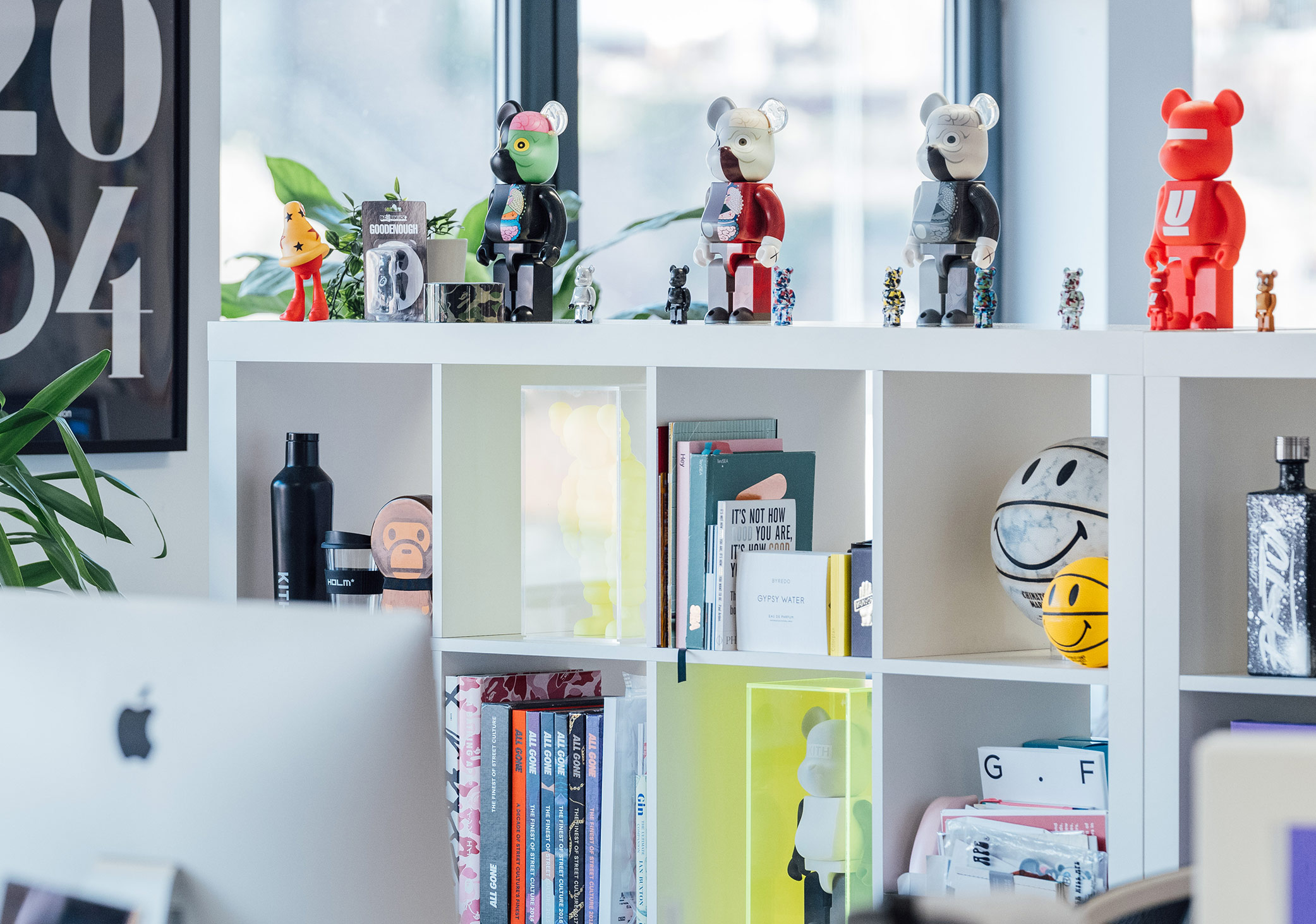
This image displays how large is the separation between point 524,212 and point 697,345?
1.10ft

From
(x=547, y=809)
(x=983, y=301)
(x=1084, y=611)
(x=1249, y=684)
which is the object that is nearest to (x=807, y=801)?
(x=547, y=809)

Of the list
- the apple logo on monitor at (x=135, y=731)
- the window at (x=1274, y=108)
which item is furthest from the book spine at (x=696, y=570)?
the window at (x=1274, y=108)

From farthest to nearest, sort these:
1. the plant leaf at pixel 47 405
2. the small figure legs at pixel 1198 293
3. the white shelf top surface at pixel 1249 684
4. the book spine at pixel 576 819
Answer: the plant leaf at pixel 47 405, the book spine at pixel 576 819, the small figure legs at pixel 1198 293, the white shelf top surface at pixel 1249 684

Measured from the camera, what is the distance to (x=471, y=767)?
1.84 m

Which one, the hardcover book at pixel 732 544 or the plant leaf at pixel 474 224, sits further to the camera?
the plant leaf at pixel 474 224

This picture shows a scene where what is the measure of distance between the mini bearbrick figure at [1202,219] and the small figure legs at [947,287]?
→ 22 cm

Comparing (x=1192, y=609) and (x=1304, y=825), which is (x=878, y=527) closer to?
(x=1192, y=609)

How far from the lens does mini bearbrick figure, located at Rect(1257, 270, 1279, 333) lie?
4.99ft

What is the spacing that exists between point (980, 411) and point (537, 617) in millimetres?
632

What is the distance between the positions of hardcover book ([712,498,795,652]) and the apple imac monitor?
91 cm

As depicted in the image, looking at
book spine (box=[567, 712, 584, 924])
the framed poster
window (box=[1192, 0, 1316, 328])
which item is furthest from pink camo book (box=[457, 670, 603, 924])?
window (box=[1192, 0, 1316, 328])

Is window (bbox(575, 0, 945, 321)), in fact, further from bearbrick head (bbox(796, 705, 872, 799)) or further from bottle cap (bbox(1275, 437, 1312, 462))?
bottle cap (bbox(1275, 437, 1312, 462))

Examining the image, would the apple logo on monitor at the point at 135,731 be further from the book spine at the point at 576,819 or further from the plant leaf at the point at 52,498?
the plant leaf at the point at 52,498

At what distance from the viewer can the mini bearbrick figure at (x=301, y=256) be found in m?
1.95
